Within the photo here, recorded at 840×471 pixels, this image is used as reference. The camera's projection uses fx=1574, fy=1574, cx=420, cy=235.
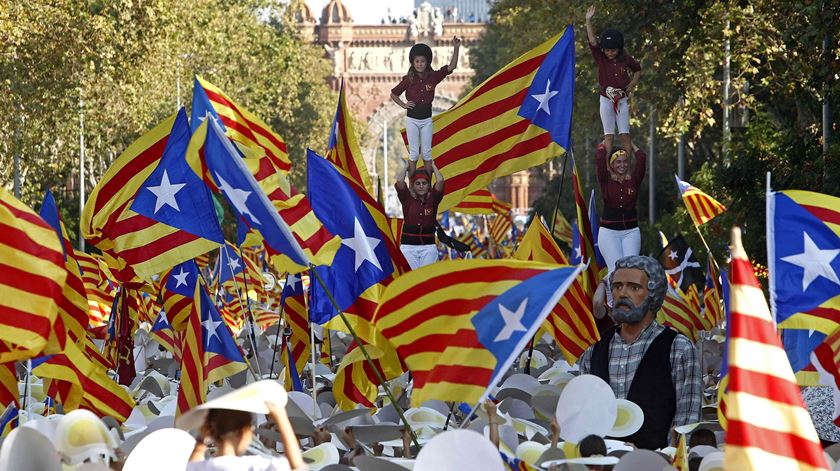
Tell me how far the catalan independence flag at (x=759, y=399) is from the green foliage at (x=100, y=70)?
25.4m

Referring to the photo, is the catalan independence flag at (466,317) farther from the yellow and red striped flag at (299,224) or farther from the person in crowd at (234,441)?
the yellow and red striped flag at (299,224)

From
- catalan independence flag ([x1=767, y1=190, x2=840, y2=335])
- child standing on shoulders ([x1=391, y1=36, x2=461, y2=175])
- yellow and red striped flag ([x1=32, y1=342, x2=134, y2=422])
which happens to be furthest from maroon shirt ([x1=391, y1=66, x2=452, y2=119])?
catalan independence flag ([x1=767, y1=190, x2=840, y2=335])

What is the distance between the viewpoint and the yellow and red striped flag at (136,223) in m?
10.3

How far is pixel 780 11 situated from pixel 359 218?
1178cm

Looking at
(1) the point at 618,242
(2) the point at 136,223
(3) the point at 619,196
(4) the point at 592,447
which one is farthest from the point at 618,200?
(4) the point at 592,447

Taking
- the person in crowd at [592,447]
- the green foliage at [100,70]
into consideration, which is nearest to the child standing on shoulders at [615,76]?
the person in crowd at [592,447]

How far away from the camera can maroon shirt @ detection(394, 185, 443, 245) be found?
13.9 meters

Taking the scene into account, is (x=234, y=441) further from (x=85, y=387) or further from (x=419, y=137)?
(x=419, y=137)

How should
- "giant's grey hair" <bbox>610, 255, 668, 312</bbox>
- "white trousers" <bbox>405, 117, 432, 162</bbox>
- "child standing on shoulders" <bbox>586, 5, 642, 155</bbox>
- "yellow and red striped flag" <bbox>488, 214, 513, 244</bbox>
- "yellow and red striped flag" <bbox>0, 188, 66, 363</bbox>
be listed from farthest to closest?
1. "yellow and red striped flag" <bbox>488, 214, 513, 244</bbox>
2. "white trousers" <bbox>405, 117, 432, 162</bbox>
3. "child standing on shoulders" <bbox>586, 5, 642, 155</bbox>
4. "giant's grey hair" <bbox>610, 255, 668, 312</bbox>
5. "yellow and red striped flag" <bbox>0, 188, 66, 363</bbox>

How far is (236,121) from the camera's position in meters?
12.0

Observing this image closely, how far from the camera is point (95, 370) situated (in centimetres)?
897

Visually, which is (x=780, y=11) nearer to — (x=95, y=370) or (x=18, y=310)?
(x=95, y=370)

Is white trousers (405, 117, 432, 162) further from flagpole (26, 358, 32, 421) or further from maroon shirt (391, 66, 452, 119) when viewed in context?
flagpole (26, 358, 32, 421)

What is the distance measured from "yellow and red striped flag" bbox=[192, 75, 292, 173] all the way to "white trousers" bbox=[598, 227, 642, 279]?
99.9 inches
